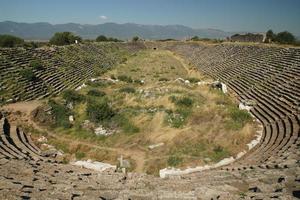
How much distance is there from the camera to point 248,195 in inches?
350

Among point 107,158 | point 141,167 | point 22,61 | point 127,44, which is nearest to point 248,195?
point 141,167

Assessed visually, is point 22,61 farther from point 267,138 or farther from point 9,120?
point 267,138

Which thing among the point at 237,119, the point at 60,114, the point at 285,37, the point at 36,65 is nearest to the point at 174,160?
the point at 237,119

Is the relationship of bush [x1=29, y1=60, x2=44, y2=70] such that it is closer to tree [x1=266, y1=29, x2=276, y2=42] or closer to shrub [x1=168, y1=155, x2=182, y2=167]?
shrub [x1=168, y1=155, x2=182, y2=167]

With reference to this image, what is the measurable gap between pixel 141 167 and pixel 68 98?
11.9 m

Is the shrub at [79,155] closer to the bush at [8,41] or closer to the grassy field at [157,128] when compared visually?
the grassy field at [157,128]

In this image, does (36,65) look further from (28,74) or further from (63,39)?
(63,39)

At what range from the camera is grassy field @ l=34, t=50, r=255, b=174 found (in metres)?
18.5

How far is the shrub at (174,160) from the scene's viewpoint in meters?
17.3

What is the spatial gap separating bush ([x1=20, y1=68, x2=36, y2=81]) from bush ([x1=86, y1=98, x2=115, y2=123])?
11680 millimetres

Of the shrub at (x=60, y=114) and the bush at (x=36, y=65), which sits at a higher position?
the bush at (x=36, y=65)

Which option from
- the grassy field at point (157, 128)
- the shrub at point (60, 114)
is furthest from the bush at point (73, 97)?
the shrub at point (60, 114)

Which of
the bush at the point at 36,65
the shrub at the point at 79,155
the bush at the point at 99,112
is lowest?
the shrub at the point at 79,155

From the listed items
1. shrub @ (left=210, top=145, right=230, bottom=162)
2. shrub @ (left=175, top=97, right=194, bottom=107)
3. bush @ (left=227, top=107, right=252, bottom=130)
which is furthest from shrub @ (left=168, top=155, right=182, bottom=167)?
shrub @ (left=175, top=97, right=194, bottom=107)
